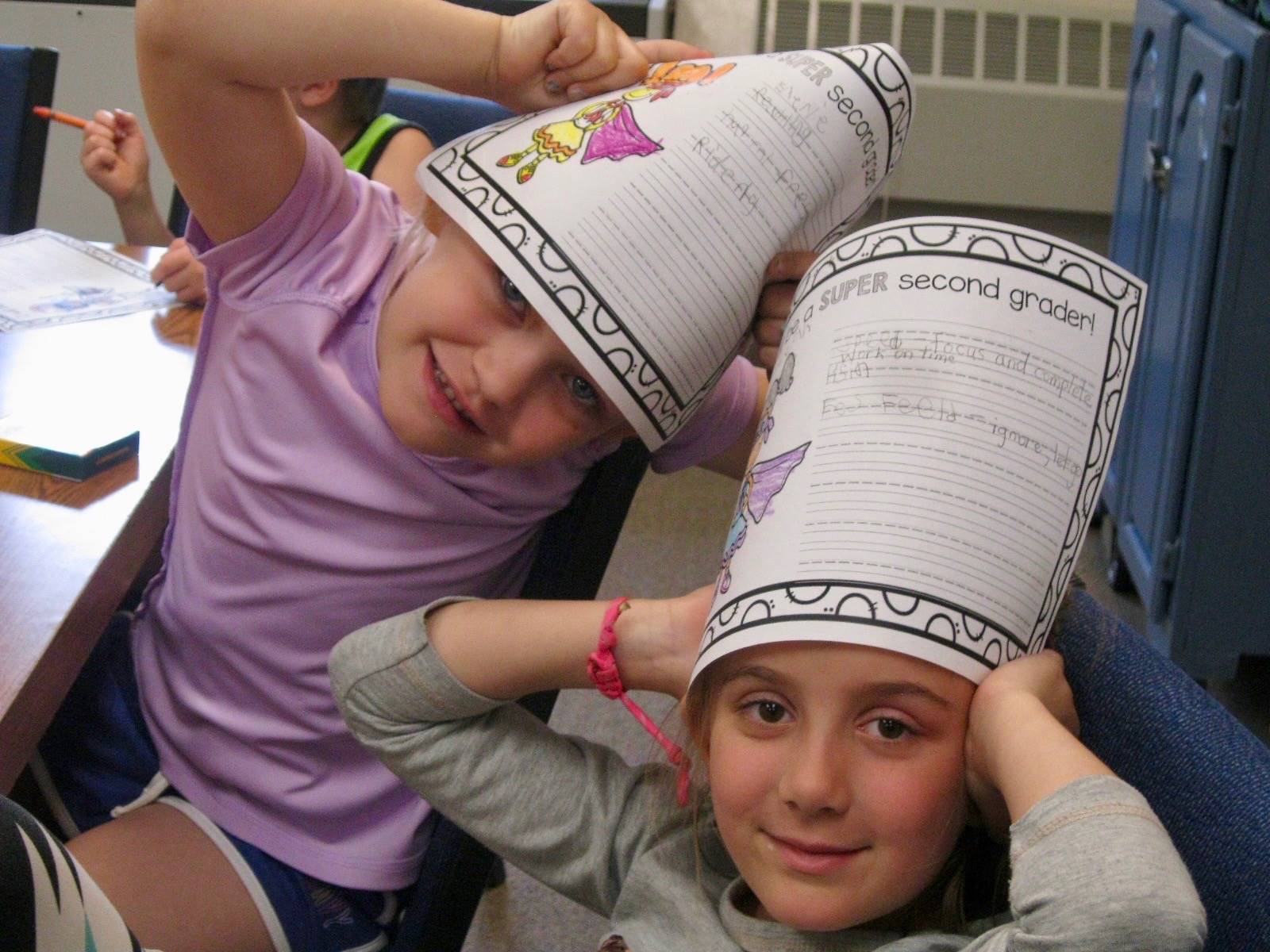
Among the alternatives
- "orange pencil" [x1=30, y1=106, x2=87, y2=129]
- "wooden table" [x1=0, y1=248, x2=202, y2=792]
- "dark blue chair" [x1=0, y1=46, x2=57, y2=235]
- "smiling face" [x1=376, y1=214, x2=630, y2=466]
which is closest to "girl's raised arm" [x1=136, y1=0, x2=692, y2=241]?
"smiling face" [x1=376, y1=214, x2=630, y2=466]

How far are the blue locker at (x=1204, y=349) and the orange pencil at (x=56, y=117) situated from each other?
1.58 meters

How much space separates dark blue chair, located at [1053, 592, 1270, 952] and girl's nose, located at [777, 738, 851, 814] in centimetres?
17

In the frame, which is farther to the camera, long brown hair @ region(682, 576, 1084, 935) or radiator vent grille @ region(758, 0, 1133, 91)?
radiator vent grille @ region(758, 0, 1133, 91)

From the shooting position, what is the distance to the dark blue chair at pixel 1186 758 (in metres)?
0.70

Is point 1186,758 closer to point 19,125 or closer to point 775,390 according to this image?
point 775,390

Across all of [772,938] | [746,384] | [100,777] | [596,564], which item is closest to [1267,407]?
[746,384]

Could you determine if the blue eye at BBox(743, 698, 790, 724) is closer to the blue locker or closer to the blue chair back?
the blue chair back

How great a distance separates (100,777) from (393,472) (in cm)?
39

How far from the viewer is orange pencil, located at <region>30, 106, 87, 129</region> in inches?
70.1

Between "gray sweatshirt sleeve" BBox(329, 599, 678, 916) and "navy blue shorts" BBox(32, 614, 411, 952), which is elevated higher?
"gray sweatshirt sleeve" BBox(329, 599, 678, 916)

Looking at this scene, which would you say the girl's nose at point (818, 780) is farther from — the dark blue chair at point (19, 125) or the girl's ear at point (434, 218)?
the dark blue chair at point (19, 125)

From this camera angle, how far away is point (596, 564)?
111 centimetres

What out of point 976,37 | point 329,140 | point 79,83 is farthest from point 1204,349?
point 79,83

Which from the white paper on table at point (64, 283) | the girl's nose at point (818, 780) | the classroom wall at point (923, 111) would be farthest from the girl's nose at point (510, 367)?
the classroom wall at point (923, 111)
